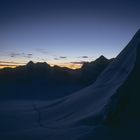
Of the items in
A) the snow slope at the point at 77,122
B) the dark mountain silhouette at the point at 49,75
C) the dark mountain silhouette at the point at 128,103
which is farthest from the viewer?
the dark mountain silhouette at the point at 49,75

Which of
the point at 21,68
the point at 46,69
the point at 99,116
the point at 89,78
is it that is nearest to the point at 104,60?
the point at 89,78

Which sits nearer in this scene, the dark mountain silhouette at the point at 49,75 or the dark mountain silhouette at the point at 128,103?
the dark mountain silhouette at the point at 128,103

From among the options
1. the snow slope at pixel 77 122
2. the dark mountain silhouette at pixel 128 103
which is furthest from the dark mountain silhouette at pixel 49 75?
the dark mountain silhouette at pixel 128 103

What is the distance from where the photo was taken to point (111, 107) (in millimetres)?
8008

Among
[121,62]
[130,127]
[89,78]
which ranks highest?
[89,78]

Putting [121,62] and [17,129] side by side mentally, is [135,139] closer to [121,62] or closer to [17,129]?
[17,129]

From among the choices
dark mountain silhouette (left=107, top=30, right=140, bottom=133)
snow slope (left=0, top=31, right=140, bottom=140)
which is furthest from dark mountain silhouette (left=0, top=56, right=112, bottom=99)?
dark mountain silhouette (left=107, top=30, right=140, bottom=133)

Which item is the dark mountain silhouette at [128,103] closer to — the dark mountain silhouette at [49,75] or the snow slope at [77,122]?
the snow slope at [77,122]

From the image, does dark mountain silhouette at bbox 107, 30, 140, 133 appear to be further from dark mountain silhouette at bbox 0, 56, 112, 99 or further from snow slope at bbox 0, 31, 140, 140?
dark mountain silhouette at bbox 0, 56, 112, 99

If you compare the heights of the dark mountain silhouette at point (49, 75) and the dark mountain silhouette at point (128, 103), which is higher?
the dark mountain silhouette at point (49, 75)

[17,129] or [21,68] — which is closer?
[17,129]

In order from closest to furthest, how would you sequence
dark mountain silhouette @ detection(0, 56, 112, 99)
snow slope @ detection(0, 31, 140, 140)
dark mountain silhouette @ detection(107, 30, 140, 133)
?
dark mountain silhouette @ detection(107, 30, 140, 133), snow slope @ detection(0, 31, 140, 140), dark mountain silhouette @ detection(0, 56, 112, 99)

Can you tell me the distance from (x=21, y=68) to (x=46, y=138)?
58829 millimetres

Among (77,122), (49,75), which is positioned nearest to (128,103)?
(77,122)
